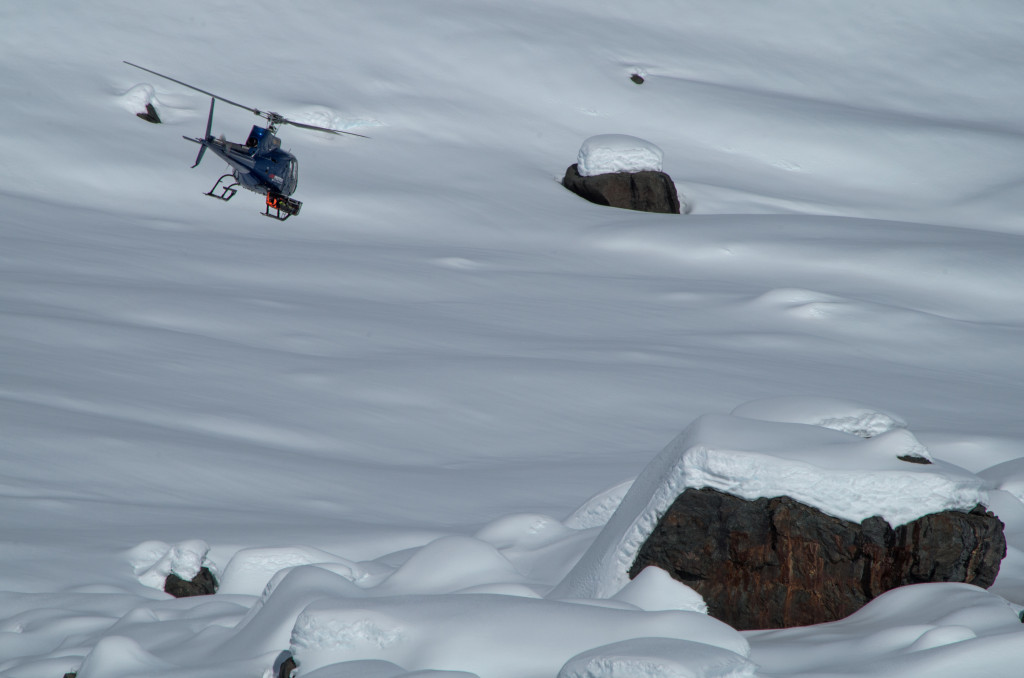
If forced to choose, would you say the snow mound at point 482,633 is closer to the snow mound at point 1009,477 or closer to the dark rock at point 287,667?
the dark rock at point 287,667

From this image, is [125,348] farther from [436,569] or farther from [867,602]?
[867,602]

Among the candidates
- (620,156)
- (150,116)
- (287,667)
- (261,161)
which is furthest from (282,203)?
(287,667)

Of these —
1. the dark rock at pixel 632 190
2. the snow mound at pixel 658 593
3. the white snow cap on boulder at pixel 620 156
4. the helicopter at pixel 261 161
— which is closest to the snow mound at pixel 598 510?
the snow mound at pixel 658 593

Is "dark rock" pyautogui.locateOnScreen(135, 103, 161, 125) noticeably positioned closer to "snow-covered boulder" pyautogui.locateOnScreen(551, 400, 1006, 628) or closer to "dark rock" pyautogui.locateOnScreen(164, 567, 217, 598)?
"dark rock" pyautogui.locateOnScreen(164, 567, 217, 598)

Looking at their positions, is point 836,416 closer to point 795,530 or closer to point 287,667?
point 795,530

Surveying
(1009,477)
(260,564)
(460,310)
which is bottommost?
(260,564)

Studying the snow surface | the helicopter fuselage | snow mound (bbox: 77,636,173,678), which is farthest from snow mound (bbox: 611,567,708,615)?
the helicopter fuselage

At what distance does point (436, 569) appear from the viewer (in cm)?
466

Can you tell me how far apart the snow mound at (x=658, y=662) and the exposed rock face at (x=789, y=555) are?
1.11 meters

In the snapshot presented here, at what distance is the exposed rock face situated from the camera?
4109mm

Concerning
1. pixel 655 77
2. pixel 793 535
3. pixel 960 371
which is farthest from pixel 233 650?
pixel 655 77

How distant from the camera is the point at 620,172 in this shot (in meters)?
24.1

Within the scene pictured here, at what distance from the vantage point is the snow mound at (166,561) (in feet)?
21.1

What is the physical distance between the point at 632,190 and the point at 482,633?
69.3 ft
